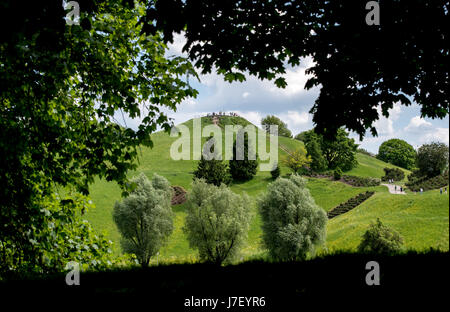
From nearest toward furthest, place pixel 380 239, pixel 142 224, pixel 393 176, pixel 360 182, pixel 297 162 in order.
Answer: pixel 380 239, pixel 142 224, pixel 360 182, pixel 297 162, pixel 393 176

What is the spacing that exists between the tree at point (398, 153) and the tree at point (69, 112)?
457ft

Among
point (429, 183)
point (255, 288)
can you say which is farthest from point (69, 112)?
point (429, 183)

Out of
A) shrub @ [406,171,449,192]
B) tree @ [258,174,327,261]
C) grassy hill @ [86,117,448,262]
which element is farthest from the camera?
shrub @ [406,171,449,192]

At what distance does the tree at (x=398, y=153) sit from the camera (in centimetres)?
A: 12344

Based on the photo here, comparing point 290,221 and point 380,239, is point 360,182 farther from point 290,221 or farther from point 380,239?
point 380,239

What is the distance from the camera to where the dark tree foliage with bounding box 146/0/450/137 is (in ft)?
18.3

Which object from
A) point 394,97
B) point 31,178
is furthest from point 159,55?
point 394,97

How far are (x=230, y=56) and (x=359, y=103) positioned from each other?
3.08 meters

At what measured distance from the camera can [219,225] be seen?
34844mm

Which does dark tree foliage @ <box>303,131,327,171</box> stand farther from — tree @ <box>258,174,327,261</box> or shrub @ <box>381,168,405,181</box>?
tree @ <box>258,174,327,261</box>

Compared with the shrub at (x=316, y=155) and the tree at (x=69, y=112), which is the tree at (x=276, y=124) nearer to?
the shrub at (x=316, y=155)

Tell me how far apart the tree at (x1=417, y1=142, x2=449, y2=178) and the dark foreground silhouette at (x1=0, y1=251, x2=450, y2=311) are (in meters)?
65.1

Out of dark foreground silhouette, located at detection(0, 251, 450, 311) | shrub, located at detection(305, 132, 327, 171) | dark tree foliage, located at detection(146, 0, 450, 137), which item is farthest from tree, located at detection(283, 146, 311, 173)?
dark foreground silhouette, located at detection(0, 251, 450, 311)

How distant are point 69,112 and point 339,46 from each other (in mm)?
6277
